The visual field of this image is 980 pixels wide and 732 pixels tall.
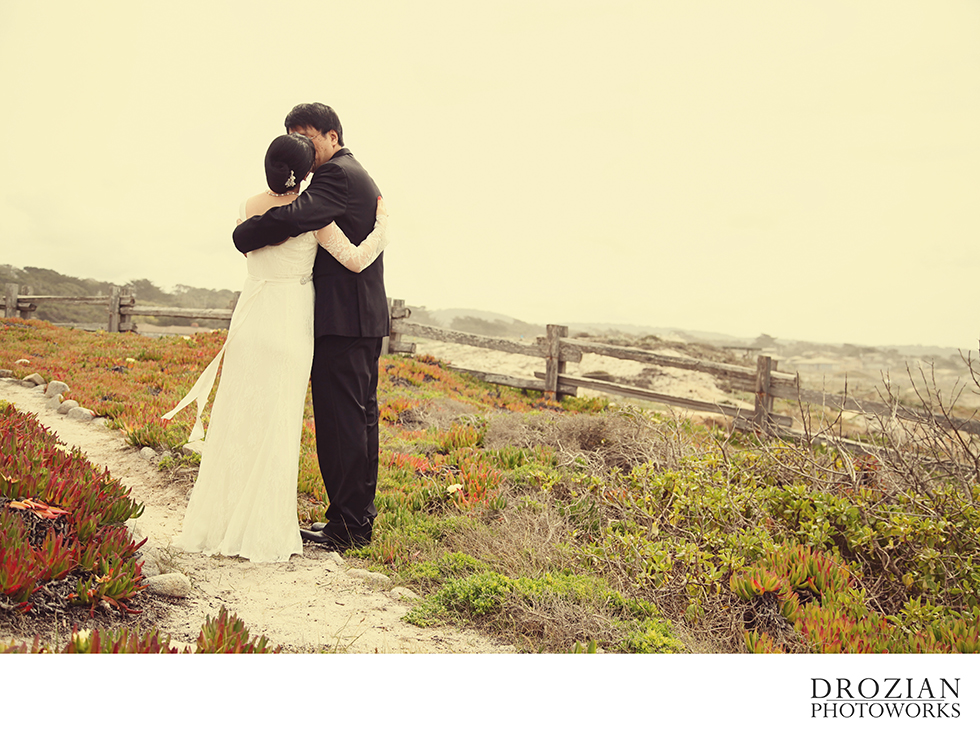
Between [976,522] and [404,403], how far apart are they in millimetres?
6013

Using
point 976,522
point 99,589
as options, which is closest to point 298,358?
point 99,589

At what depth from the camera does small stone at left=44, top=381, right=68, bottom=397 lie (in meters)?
5.82

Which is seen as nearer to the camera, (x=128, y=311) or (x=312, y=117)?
(x=312, y=117)

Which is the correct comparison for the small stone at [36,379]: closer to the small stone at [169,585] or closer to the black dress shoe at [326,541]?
the black dress shoe at [326,541]

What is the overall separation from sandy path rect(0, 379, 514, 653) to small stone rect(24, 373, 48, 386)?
312 centimetres

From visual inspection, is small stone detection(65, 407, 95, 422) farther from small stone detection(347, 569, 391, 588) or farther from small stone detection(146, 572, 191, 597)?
small stone detection(347, 569, 391, 588)

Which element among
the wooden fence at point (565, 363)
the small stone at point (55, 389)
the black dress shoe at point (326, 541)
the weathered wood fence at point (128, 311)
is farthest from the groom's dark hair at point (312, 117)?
the weathered wood fence at point (128, 311)

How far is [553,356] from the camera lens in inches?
465

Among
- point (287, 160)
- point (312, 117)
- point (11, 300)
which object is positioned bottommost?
point (11, 300)

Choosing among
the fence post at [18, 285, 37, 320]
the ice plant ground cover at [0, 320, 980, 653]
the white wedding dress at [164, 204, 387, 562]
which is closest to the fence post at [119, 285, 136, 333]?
the fence post at [18, 285, 37, 320]

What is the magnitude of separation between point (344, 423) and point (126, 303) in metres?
11.2

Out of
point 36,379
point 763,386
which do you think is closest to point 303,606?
point 36,379

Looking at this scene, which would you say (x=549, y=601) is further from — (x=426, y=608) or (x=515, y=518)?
(x=515, y=518)

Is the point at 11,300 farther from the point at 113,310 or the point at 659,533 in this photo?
the point at 659,533
